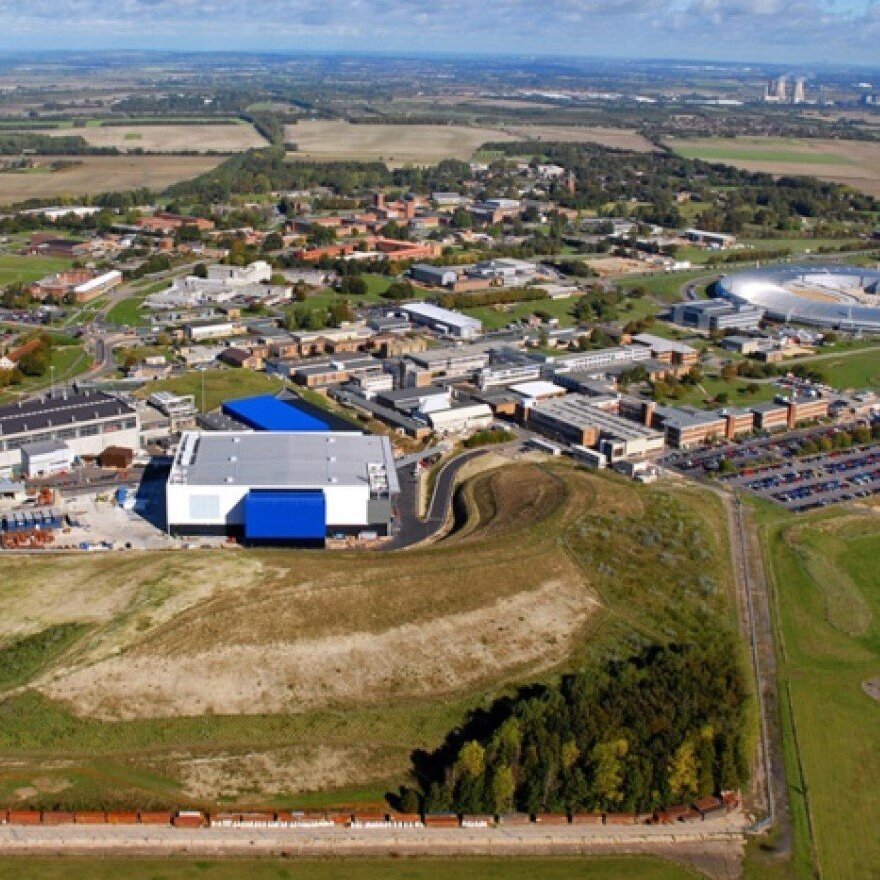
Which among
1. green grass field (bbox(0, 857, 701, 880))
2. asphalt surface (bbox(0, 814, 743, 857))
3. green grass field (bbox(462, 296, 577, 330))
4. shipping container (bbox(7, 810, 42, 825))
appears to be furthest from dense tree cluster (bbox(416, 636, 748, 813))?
green grass field (bbox(462, 296, 577, 330))

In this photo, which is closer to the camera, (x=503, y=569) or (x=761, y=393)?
(x=503, y=569)

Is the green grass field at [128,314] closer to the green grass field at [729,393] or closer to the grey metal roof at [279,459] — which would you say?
the grey metal roof at [279,459]

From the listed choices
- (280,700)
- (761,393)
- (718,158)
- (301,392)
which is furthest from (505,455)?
(718,158)

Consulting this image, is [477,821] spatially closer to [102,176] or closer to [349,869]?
[349,869]

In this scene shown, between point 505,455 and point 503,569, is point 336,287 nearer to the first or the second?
point 505,455

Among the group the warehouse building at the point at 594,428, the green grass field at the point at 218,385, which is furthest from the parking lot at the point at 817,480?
the green grass field at the point at 218,385

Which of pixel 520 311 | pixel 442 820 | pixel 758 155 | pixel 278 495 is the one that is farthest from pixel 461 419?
pixel 758 155
